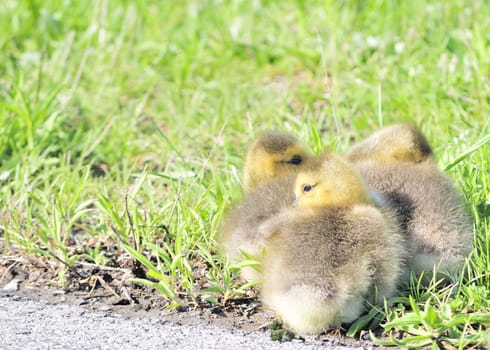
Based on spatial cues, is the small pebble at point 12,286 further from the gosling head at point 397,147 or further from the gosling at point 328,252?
the gosling head at point 397,147

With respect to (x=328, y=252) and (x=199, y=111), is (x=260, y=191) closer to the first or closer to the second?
(x=328, y=252)

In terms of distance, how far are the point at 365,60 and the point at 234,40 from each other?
1.13m

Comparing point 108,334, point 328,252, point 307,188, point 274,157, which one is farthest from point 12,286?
point 328,252

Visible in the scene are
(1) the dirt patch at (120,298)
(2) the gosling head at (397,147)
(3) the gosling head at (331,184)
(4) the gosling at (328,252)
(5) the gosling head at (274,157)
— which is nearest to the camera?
(4) the gosling at (328,252)

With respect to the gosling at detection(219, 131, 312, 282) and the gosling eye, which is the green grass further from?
the gosling eye

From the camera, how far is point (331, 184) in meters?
4.00

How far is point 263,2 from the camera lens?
26.7 ft

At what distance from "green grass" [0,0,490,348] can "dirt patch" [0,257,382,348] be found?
0.08 metres

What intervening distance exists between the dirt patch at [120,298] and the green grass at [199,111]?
0.26 feet

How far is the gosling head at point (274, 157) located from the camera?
15.1 ft

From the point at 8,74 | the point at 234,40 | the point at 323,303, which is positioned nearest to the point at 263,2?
the point at 234,40

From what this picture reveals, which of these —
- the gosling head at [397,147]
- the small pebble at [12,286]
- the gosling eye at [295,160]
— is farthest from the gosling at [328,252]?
the small pebble at [12,286]

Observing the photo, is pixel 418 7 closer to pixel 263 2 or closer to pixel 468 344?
pixel 263 2

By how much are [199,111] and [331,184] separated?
2.76 m
